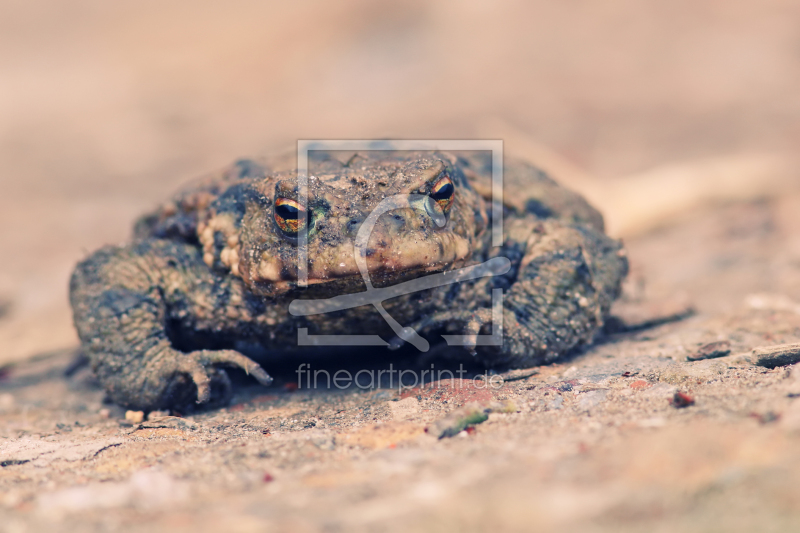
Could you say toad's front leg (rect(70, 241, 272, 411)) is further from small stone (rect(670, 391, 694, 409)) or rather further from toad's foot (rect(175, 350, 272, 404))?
small stone (rect(670, 391, 694, 409))

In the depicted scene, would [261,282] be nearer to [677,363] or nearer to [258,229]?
[258,229]

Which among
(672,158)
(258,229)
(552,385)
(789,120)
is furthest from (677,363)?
(789,120)

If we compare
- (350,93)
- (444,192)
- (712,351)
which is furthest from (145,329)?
(350,93)

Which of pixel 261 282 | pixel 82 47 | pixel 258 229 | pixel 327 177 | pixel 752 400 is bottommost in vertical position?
pixel 752 400

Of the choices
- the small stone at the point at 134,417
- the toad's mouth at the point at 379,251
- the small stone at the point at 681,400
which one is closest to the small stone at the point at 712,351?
the small stone at the point at 681,400
